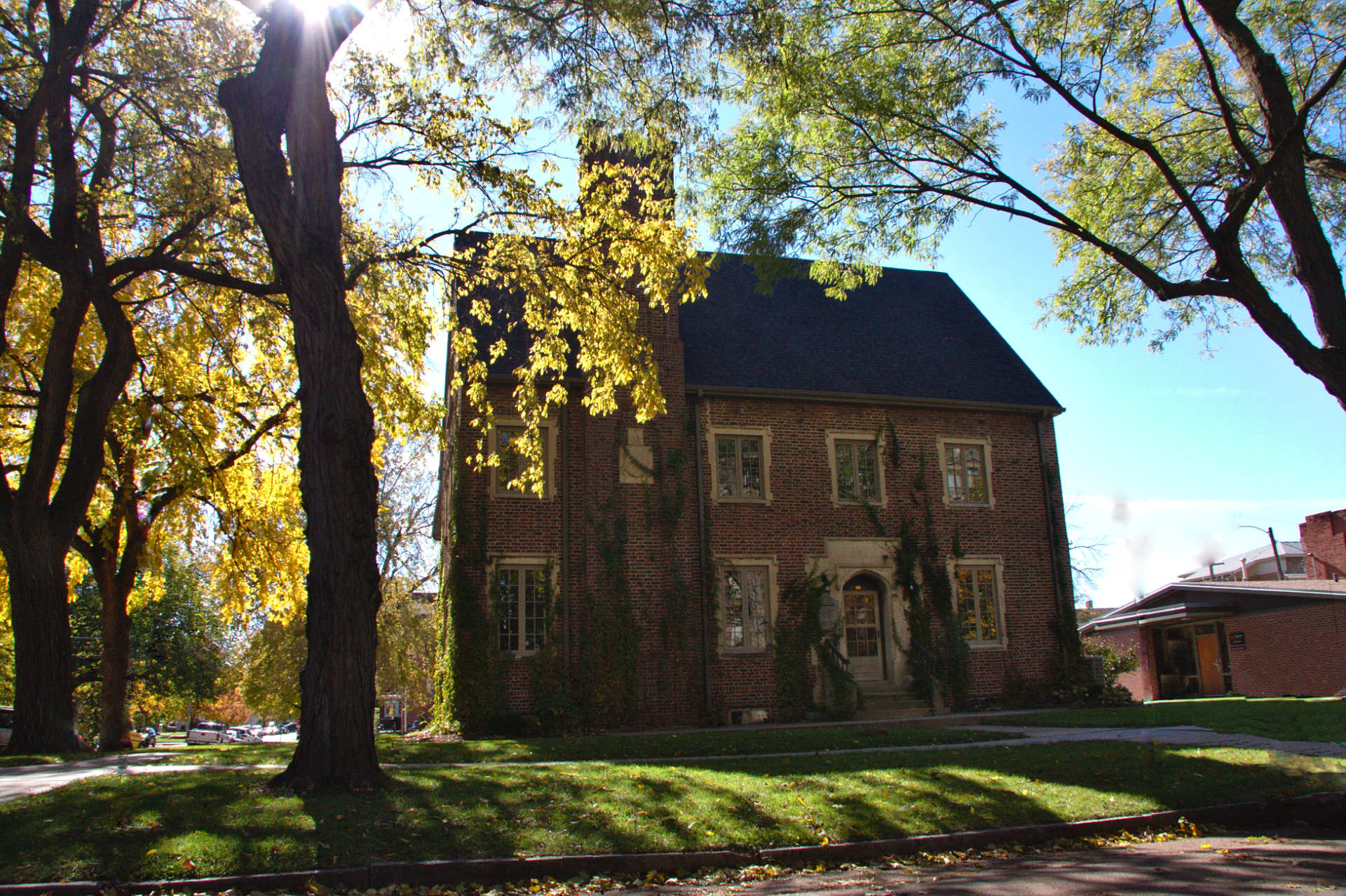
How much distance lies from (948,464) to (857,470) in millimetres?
2393

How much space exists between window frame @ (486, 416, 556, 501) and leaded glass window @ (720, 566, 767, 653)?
4125mm

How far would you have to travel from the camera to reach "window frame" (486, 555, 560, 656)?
57.3ft

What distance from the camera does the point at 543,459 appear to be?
18.1 metres

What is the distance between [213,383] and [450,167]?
8.24 meters

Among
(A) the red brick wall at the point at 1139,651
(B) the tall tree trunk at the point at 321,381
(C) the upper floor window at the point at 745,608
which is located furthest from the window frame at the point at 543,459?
(A) the red brick wall at the point at 1139,651

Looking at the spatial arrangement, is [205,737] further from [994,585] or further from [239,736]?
[994,585]

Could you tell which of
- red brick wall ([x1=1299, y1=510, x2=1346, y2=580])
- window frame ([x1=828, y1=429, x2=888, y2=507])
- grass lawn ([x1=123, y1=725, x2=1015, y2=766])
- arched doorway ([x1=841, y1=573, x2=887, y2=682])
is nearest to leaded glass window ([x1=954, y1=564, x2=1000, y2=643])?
arched doorway ([x1=841, y1=573, x2=887, y2=682])

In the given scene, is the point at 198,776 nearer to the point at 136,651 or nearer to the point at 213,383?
the point at 213,383

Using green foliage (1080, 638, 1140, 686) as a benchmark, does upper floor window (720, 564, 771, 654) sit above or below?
above

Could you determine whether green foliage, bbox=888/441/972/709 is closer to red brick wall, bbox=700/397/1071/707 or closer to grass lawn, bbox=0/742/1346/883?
red brick wall, bbox=700/397/1071/707

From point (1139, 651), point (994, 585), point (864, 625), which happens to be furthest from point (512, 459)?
point (1139, 651)

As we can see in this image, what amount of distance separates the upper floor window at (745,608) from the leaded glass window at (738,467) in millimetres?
1592

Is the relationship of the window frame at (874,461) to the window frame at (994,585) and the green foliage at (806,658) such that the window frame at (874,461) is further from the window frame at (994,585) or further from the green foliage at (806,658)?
the window frame at (994,585)

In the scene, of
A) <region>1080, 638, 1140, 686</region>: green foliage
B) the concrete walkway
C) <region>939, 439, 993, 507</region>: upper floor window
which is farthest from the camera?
<region>1080, 638, 1140, 686</region>: green foliage
